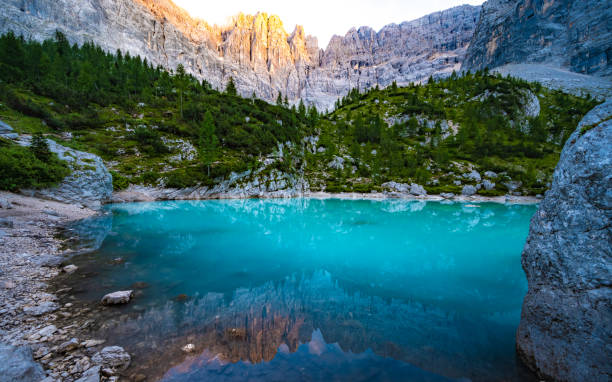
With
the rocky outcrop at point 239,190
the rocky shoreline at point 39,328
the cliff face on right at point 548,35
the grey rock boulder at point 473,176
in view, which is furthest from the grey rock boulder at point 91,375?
the cliff face on right at point 548,35

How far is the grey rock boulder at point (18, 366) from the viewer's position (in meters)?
4.59

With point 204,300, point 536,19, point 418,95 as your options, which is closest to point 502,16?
point 536,19

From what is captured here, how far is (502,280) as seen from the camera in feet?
46.8

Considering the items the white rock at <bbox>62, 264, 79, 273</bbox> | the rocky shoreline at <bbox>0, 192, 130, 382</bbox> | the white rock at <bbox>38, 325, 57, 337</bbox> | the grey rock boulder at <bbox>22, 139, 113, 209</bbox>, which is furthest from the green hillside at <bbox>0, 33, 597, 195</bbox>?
the white rock at <bbox>38, 325, 57, 337</bbox>

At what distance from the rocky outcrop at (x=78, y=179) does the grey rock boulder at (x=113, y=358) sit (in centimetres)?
3037

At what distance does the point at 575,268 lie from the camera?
5.65 meters

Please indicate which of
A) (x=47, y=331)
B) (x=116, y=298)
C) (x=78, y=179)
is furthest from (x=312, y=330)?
(x=78, y=179)

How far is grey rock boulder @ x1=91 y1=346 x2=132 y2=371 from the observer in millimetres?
6145

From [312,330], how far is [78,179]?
3757cm

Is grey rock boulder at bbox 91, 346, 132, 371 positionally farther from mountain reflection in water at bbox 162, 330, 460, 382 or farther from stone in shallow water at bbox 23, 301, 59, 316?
stone in shallow water at bbox 23, 301, 59, 316

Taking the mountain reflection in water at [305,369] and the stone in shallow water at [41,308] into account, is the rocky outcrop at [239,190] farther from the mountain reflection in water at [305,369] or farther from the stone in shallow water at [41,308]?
the mountain reflection in water at [305,369]

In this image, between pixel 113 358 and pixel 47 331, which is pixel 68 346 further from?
pixel 113 358

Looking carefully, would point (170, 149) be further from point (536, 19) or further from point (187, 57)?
point (536, 19)

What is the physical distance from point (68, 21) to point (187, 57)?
70156mm
